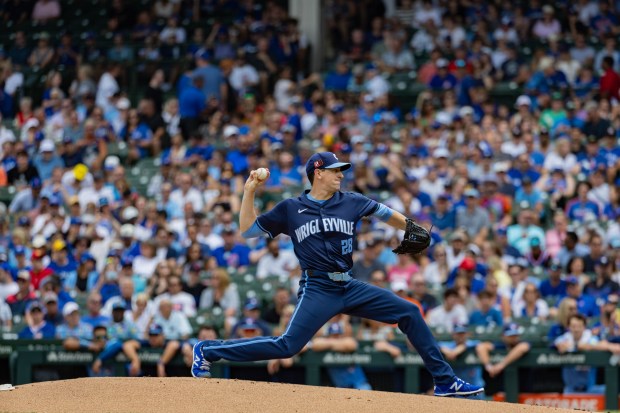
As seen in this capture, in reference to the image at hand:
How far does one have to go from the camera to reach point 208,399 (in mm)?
8648

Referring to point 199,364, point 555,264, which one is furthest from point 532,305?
point 199,364

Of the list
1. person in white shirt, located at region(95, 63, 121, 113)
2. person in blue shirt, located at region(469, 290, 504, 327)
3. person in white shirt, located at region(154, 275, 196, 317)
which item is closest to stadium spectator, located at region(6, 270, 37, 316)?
person in white shirt, located at region(154, 275, 196, 317)

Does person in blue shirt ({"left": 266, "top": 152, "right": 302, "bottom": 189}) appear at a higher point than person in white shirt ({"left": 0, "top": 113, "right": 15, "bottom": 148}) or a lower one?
lower

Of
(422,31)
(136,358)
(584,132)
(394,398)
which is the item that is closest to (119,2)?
(422,31)

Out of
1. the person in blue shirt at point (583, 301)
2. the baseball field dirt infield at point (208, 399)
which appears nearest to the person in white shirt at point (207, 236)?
the person in blue shirt at point (583, 301)

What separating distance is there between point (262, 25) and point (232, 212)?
20.2 ft

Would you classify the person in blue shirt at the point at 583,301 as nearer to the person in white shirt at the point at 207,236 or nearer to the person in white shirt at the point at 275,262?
the person in white shirt at the point at 275,262

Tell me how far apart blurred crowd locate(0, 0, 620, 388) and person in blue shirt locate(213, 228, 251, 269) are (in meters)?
0.03

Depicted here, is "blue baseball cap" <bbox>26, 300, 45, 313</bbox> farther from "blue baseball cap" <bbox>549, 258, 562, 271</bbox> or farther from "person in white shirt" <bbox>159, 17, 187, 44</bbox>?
"person in white shirt" <bbox>159, 17, 187, 44</bbox>

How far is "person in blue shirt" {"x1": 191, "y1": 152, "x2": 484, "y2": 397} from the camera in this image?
28.1 ft

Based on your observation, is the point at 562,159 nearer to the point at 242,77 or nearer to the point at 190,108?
the point at 242,77

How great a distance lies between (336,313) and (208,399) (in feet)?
3.62

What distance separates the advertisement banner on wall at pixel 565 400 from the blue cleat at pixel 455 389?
409 centimetres

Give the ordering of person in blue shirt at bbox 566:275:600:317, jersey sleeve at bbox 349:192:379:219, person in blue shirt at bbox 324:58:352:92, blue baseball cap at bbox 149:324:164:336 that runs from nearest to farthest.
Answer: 1. jersey sleeve at bbox 349:192:379:219
2. blue baseball cap at bbox 149:324:164:336
3. person in blue shirt at bbox 566:275:600:317
4. person in blue shirt at bbox 324:58:352:92
